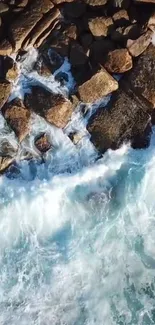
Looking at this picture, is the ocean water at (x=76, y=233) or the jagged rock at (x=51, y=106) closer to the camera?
the ocean water at (x=76, y=233)

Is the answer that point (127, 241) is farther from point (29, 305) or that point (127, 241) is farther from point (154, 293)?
point (29, 305)

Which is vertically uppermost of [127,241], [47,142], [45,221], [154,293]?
[47,142]

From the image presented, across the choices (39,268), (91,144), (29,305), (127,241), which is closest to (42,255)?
(39,268)

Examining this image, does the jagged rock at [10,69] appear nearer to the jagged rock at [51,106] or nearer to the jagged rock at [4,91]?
the jagged rock at [4,91]

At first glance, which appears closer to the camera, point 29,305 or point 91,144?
point 29,305

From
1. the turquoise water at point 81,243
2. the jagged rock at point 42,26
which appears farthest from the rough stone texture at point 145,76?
the jagged rock at point 42,26

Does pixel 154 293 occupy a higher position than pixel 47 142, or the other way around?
pixel 47 142
